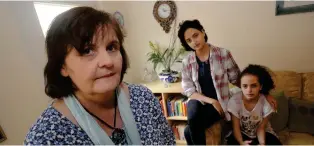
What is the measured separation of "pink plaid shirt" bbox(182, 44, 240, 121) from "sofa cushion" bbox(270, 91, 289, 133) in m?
0.34

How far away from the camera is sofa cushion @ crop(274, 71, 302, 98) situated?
5.82 feet

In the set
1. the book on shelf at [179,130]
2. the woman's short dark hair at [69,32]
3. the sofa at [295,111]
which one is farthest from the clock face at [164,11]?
the woman's short dark hair at [69,32]

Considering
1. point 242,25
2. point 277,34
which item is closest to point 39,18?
point 242,25

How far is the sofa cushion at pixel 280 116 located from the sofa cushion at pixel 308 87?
9.6 inches

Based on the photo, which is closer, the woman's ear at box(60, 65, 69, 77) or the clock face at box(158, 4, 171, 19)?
the woman's ear at box(60, 65, 69, 77)

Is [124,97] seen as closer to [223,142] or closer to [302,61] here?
[223,142]

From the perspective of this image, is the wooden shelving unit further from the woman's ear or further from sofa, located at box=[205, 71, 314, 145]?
the woman's ear

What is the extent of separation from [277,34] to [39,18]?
220cm

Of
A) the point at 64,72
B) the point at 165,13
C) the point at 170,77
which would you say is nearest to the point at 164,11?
the point at 165,13

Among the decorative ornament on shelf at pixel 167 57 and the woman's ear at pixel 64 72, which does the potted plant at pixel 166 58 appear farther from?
the woman's ear at pixel 64 72

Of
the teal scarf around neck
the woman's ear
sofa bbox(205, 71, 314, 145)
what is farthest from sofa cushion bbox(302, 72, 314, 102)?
the woman's ear

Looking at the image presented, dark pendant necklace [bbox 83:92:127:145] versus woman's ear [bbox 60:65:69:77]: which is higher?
woman's ear [bbox 60:65:69:77]

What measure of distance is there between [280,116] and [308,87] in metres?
0.39

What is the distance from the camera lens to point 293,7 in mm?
1957
